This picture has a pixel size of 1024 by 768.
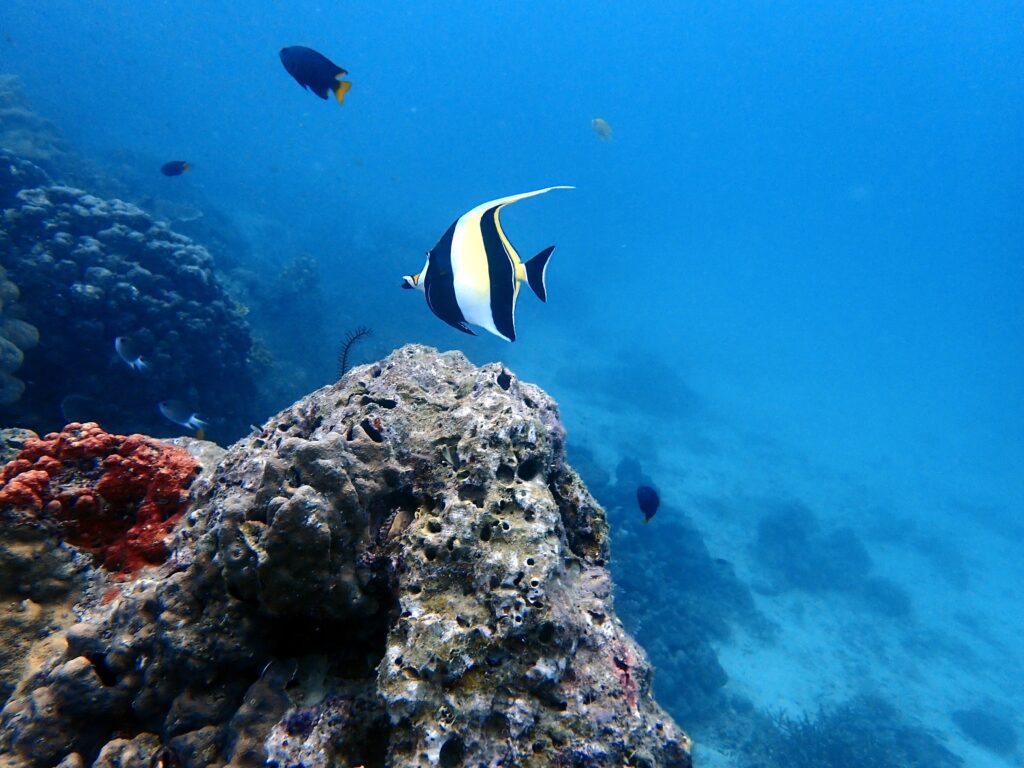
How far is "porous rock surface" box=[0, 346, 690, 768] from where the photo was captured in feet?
5.22

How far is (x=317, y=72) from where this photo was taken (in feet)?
15.5

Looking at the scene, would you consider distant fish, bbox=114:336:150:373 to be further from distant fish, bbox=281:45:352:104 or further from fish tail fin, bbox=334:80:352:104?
fish tail fin, bbox=334:80:352:104

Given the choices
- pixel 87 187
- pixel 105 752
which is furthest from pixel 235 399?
pixel 87 187

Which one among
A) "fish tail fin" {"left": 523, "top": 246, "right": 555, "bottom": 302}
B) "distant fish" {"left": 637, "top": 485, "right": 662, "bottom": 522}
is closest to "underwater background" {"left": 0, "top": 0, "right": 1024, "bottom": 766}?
"distant fish" {"left": 637, "top": 485, "right": 662, "bottom": 522}

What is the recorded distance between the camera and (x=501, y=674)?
1633 mm

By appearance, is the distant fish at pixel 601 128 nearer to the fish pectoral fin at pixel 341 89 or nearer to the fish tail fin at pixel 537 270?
the fish pectoral fin at pixel 341 89

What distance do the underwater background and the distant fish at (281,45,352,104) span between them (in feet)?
17.4

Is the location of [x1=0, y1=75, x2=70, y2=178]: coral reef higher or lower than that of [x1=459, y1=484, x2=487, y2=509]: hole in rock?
lower

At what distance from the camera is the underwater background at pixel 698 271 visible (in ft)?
44.5

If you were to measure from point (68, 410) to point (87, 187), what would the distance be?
1647 centimetres

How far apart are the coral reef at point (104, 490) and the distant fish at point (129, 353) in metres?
4.85

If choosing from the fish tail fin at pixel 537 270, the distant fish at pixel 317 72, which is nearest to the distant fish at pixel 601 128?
the distant fish at pixel 317 72

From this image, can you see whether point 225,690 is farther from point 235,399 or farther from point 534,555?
point 235,399

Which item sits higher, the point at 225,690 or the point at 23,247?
the point at 225,690
